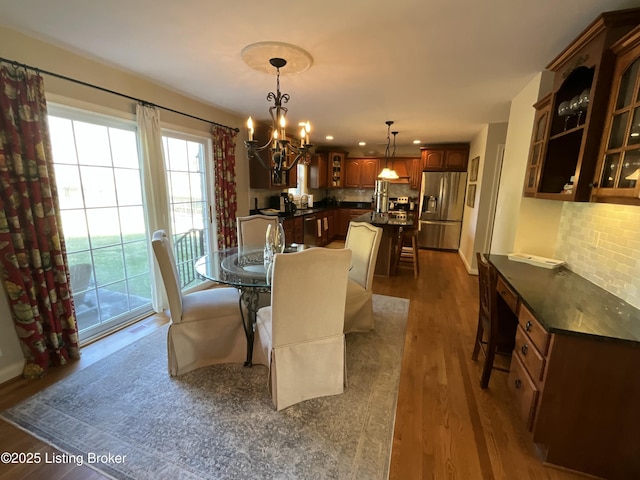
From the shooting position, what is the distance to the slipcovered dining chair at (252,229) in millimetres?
3051

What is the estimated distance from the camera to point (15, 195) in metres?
1.82

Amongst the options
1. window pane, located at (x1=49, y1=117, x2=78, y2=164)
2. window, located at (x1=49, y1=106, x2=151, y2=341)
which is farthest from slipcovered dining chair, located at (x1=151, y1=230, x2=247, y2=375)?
window pane, located at (x1=49, y1=117, x2=78, y2=164)

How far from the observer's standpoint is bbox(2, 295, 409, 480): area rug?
138 centimetres

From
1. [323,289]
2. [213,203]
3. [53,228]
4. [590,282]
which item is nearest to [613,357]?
[590,282]

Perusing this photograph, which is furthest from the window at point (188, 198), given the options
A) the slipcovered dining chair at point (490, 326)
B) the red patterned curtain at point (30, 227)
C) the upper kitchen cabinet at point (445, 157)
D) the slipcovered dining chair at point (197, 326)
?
the upper kitchen cabinet at point (445, 157)

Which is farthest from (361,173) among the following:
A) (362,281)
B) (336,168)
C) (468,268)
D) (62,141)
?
(62,141)

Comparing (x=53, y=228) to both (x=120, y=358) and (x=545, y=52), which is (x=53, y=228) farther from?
(x=545, y=52)

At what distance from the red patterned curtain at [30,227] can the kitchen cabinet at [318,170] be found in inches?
207

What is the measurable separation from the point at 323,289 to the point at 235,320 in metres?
0.88

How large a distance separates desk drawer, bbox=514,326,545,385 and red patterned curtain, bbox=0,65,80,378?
310 cm

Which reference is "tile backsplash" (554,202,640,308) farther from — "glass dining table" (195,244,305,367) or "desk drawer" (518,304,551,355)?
"glass dining table" (195,244,305,367)

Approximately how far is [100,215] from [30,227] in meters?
0.66

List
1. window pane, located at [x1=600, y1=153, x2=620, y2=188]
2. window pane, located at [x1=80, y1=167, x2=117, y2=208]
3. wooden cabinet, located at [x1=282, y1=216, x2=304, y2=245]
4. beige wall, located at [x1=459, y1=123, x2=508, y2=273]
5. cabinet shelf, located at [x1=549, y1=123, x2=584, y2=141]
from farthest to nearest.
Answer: wooden cabinet, located at [x1=282, y1=216, x2=304, y2=245]
beige wall, located at [x1=459, y1=123, x2=508, y2=273]
window pane, located at [x1=80, y1=167, x2=117, y2=208]
cabinet shelf, located at [x1=549, y1=123, x2=584, y2=141]
window pane, located at [x1=600, y1=153, x2=620, y2=188]

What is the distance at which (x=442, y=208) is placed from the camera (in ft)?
19.2
